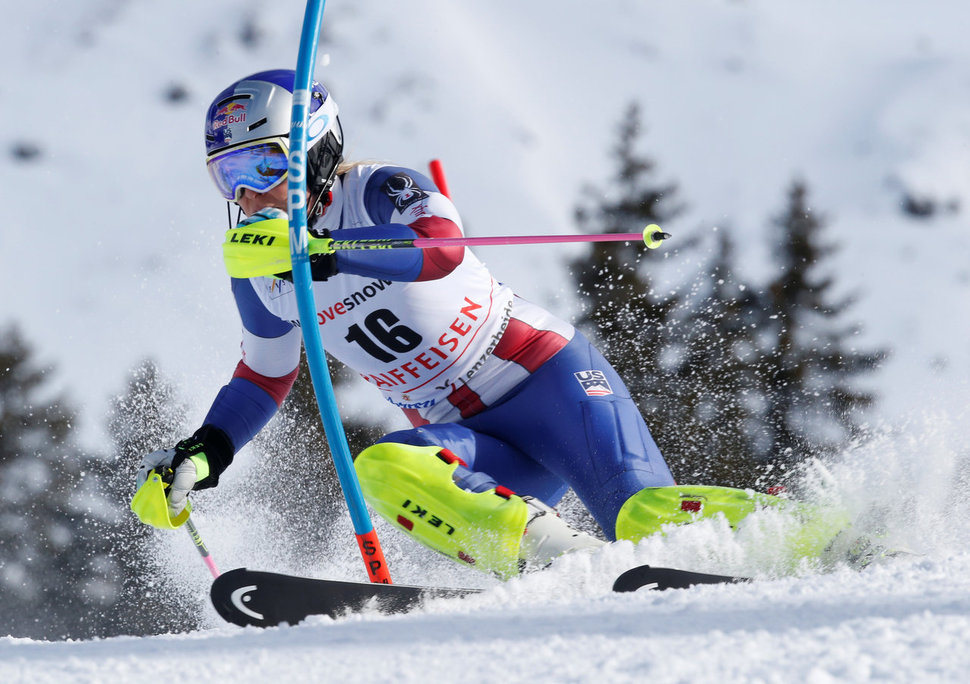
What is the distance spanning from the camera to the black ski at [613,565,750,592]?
208cm

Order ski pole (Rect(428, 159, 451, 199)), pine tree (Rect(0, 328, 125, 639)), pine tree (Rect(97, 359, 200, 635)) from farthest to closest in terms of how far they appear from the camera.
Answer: pine tree (Rect(0, 328, 125, 639)), pine tree (Rect(97, 359, 200, 635)), ski pole (Rect(428, 159, 451, 199))

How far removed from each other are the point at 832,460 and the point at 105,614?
711 inches

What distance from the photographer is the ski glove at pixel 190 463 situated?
2.88 meters

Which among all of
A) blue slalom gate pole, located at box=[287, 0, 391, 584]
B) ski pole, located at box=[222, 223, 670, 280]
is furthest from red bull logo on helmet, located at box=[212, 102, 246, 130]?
ski pole, located at box=[222, 223, 670, 280]

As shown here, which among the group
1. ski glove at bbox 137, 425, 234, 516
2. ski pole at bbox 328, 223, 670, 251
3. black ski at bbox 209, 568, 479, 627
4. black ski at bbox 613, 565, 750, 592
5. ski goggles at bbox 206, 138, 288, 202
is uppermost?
ski goggles at bbox 206, 138, 288, 202

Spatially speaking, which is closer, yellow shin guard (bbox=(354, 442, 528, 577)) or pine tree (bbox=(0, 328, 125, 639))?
yellow shin guard (bbox=(354, 442, 528, 577))

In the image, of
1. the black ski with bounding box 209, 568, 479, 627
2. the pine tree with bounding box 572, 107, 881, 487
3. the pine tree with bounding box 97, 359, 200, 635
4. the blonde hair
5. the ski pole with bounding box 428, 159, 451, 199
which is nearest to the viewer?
the black ski with bounding box 209, 568, 479, 627

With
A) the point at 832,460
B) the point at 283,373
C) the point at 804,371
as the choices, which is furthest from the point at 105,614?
the point at 832,460

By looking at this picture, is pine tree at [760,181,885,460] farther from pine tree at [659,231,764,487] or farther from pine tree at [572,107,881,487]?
pine tree at [659,231,764,487]

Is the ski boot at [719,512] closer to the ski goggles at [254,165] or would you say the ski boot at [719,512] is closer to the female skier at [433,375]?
the female skier at [433,375]

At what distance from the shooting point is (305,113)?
8.55ft

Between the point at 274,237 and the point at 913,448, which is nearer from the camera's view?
the point at 274,237

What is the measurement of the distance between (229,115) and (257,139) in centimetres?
14

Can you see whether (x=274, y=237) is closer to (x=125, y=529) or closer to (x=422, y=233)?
(x=422, y=233)
